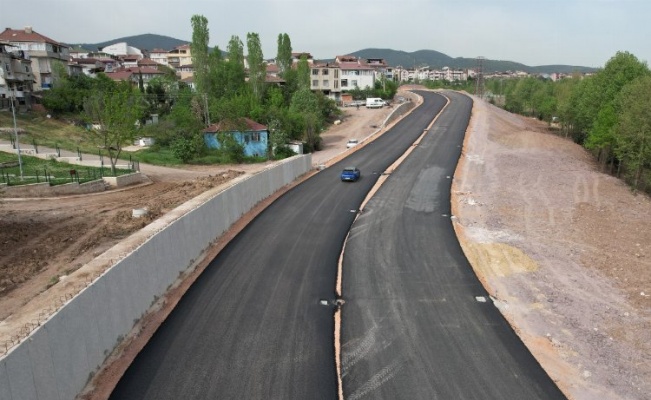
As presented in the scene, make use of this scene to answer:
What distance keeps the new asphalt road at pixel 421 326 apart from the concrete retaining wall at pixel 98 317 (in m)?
6.97

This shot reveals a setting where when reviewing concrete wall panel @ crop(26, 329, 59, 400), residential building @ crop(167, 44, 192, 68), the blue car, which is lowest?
the blue car

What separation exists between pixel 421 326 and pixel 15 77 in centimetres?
8310

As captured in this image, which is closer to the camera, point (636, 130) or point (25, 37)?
point (636, 130)

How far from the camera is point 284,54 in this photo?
336 feet

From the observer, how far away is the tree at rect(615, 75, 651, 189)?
4247 cm

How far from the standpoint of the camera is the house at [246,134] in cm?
5441

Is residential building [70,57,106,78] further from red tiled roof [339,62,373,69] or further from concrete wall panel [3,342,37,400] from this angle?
concrete wall panel [3,342,37,400]

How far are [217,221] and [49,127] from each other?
53.8 metres

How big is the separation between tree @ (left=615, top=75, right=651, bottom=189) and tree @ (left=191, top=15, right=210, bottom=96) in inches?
2323

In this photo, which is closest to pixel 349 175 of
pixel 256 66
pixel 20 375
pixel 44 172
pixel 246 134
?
pixel 246 134

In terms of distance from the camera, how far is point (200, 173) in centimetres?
4691

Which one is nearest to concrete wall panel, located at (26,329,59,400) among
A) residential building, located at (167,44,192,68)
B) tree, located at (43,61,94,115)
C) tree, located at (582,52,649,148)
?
tree, located at (582,52,649,148)

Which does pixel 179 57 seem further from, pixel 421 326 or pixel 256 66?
pixel 421 326

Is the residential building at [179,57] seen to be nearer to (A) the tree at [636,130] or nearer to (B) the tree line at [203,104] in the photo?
(B) the tree line at [203,104]
